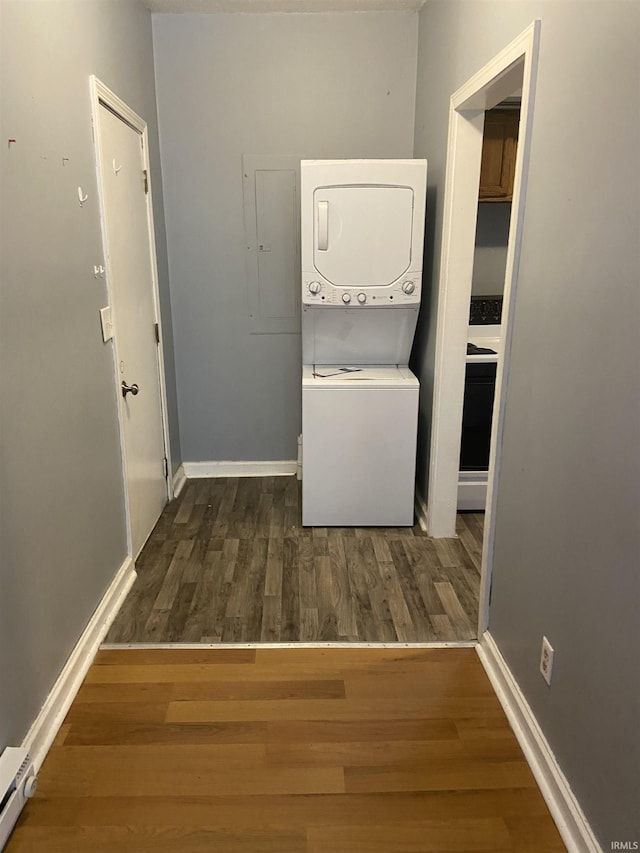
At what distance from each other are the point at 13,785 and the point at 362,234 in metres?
2.49

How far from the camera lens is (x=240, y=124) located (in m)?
3.34

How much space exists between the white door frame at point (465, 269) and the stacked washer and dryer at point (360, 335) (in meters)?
0.16

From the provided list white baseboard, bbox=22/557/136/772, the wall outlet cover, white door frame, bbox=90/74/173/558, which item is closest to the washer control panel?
white door frame, bbox=90/74/173/558

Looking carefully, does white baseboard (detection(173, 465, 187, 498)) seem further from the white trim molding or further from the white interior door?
the white trim molding

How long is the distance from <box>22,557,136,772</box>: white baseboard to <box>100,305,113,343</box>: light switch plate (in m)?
1.00

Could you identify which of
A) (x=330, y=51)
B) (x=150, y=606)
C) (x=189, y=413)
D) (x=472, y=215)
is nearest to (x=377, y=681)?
(x=150, y=606)

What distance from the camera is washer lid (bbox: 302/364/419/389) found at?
2.97m

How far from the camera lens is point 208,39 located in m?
3.21

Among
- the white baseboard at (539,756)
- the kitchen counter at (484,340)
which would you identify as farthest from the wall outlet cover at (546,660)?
the kitchen counter at (484,340)

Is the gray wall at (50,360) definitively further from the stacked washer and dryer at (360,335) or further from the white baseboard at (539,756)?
the white baseboard at (539,756)

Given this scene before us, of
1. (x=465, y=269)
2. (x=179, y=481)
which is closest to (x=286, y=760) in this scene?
(x=465, y=269)

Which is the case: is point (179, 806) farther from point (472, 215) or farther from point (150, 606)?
point (472, 215)

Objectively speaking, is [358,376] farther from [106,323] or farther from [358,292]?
[106,323]

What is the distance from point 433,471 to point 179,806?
73.3 inches
